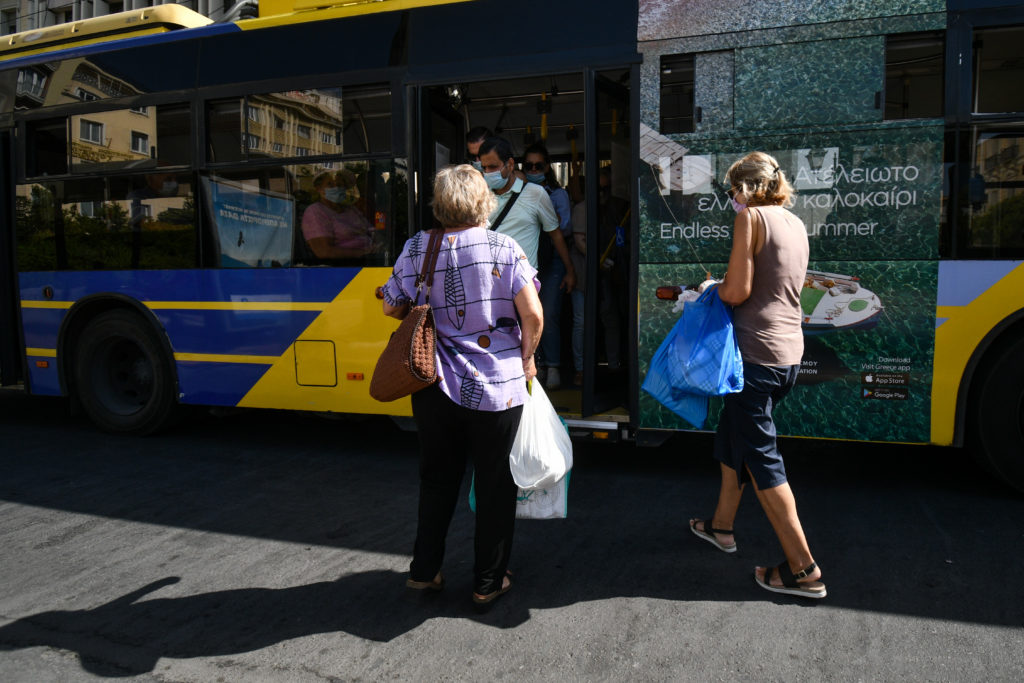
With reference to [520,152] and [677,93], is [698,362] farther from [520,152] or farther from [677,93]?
[520,152]

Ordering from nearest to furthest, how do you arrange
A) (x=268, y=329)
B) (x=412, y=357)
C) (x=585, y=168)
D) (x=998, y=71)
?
(x=412, y=357)
(x=998, y=71)
(x=585, y=168)
(x=268, y=329)

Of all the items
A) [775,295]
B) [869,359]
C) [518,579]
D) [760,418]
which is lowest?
[518,579]

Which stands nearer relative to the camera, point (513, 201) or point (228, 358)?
point (513, 201)

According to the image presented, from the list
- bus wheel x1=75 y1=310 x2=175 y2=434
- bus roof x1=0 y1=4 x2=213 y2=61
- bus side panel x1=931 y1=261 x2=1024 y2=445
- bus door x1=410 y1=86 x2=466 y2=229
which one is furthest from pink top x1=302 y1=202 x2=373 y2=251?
bus side panel x1=931 y1=261 x2=1024 y2=445

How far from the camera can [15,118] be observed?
22.1 feet

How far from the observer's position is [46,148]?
21.9 ft

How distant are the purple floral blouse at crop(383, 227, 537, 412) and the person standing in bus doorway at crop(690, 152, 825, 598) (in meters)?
0.94

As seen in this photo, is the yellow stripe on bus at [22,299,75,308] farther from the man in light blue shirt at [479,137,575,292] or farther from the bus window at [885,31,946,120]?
the bus window at [885,31,946,120]

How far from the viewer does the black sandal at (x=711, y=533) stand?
3.86 meters

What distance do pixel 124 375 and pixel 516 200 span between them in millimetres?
3866

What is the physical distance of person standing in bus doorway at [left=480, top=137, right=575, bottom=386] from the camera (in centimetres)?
526

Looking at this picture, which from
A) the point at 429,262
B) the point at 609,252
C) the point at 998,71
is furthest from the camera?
the point at 609,252

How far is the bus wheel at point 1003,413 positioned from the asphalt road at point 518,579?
232 mm

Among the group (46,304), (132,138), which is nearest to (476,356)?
(132,138)
